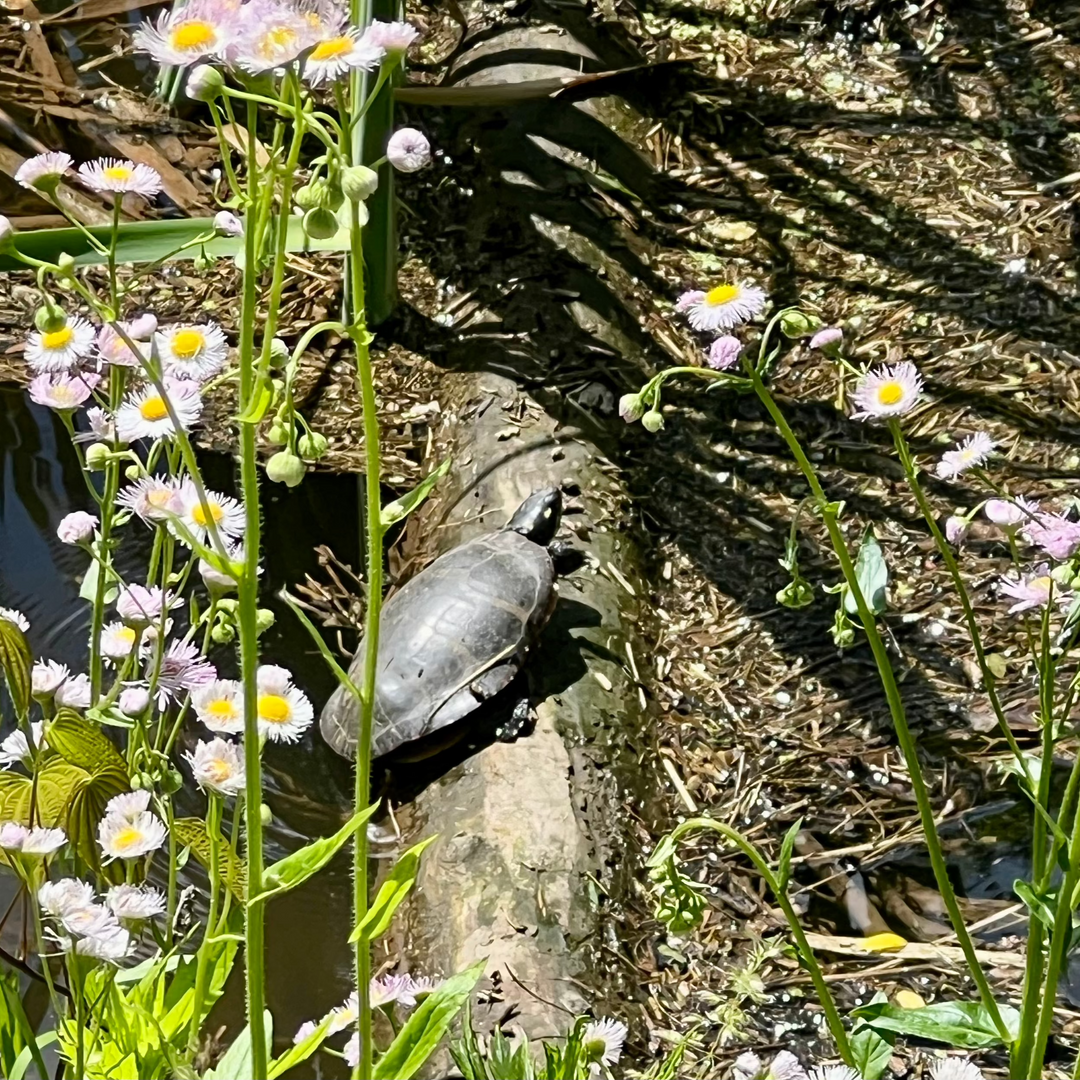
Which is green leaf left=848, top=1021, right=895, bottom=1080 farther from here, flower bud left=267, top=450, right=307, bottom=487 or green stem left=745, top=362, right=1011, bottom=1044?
flower bud left=267, top=450, right=307, bottom=487

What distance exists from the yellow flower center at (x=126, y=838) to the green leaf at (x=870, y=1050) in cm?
53

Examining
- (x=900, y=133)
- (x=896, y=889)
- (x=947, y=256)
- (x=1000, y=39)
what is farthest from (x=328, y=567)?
(x=1000, y=39)

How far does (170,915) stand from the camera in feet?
3.12

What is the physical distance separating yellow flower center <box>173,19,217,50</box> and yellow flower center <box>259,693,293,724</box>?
16.7 inches

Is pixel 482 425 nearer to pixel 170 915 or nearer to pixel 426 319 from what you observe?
pixel 426 319

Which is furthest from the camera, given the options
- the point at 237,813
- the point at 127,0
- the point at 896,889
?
the point at 127,0

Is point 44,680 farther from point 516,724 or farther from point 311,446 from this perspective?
point 516,724

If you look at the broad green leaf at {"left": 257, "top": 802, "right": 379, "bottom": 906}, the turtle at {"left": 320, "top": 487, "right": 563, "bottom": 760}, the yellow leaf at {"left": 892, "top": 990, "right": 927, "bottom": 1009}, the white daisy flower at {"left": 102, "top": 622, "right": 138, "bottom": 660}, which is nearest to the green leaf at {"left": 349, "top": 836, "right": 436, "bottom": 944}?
the broad green leaf at {"left": 257, "top": 802, "right": 379, "bottom": 906}

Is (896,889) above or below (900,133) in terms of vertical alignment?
below

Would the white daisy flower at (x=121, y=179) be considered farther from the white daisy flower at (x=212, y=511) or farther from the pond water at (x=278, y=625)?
the pond water at (x=278, y=625)

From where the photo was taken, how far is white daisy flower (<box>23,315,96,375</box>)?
2.94 feet

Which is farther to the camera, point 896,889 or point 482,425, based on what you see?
point 482,425

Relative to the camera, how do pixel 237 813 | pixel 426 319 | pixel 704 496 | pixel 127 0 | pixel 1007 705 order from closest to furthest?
pixel 237 813
pixel 1007 705
pixel 704 496
pixel 426 319
pixel 127 0

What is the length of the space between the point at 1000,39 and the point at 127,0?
2086 mm
